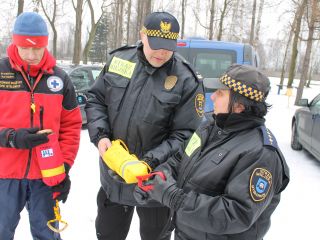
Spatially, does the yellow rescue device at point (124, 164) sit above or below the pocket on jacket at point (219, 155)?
below

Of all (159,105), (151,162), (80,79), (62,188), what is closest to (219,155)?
(151,162)

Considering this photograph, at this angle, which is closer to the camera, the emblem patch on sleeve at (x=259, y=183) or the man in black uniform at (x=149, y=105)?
the emblem patch on sleeve at (x=259, y=183)

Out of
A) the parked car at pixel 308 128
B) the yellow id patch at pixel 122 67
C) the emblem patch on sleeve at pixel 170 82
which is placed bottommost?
the parked car at pixel 308 128

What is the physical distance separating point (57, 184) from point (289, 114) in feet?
42.6

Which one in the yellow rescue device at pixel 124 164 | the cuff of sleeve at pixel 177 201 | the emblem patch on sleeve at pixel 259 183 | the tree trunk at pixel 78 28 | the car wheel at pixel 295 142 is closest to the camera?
the emblem patch on sleeve at pixel 259 183

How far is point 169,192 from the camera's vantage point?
1.69 m

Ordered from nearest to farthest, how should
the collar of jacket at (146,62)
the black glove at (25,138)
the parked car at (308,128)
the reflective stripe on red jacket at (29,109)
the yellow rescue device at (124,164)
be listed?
1. the yellow rescue device at (124,164)
2. the black glove at (25,138)
3. the reflective stripe on red jacket at (29,109)
4. the collar of jacket at (146,62)
5. the parked car at (308,128)

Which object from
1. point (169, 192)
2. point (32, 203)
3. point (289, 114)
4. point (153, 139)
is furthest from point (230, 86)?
point (289, 114)

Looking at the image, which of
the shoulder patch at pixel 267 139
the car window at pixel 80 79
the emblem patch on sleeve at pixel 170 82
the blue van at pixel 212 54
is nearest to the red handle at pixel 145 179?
the shoulder patch at pixel 267 139

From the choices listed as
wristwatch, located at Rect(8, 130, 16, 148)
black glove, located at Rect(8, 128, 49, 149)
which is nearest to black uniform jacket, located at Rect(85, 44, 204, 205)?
black glove, located at Rect(8, 128, 49, 149)

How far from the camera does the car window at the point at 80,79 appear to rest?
771 cm

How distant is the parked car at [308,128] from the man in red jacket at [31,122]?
16.3ft

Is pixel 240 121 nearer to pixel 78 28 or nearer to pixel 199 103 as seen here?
pixel 199 103

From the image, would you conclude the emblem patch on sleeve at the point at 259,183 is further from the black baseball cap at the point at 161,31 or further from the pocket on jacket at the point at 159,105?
the black baseball cap at the point at 161,31
